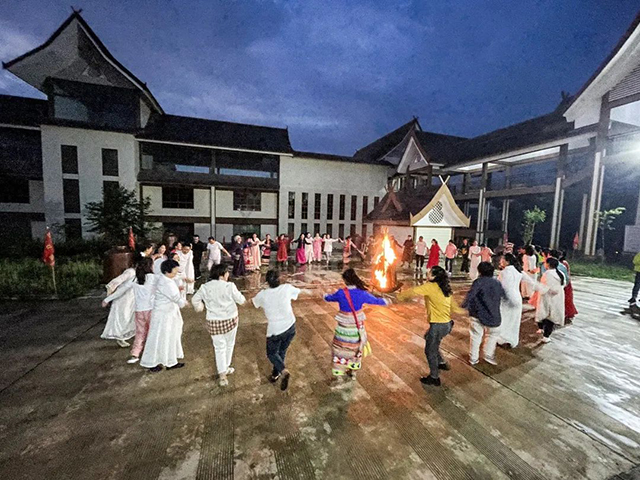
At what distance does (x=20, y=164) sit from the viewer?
733 inches

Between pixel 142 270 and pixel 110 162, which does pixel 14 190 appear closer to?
pixel 110 162

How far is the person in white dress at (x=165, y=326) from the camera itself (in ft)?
14.0

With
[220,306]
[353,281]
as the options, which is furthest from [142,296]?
[353,281]

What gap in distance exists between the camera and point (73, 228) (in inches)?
Result: 729

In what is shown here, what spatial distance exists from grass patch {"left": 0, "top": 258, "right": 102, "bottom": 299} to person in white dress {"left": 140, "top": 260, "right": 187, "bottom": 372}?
5997 millimetres

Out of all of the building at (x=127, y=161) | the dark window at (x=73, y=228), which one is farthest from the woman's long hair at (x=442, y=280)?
the dark window at (x=73, y=228)

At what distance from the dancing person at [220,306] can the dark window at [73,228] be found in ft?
66.9

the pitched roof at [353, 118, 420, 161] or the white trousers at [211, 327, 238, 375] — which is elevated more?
the pitched roof at [353, 118, 420, 161]

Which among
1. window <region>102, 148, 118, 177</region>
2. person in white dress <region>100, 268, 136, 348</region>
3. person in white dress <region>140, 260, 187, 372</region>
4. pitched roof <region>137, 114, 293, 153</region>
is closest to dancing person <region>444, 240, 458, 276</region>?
person in white dress <region>140, 260, 187, 372</region>

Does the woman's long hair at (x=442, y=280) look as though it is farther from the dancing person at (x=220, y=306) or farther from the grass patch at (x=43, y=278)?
the grass patch at (x=43, y=278)

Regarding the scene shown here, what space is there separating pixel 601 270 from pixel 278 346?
1704 cm

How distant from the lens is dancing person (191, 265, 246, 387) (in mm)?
3875

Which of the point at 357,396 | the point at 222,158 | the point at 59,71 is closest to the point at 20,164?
the point at 59,71

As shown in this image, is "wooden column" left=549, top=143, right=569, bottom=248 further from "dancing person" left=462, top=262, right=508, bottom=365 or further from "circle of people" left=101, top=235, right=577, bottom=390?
"dancing person" left=462, top=262, right=508, bottom=365
